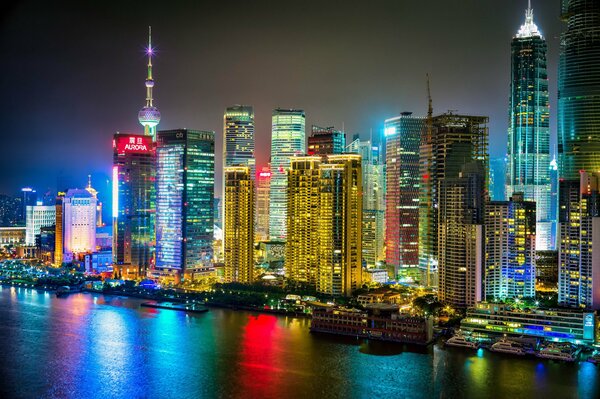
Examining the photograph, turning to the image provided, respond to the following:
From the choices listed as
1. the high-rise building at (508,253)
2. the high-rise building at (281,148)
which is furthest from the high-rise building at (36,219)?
the high-rise building at (508,253)

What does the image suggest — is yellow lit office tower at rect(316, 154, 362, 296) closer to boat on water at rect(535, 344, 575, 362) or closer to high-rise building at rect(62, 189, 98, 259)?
boat on water at rect(535, 344, 575, 362)

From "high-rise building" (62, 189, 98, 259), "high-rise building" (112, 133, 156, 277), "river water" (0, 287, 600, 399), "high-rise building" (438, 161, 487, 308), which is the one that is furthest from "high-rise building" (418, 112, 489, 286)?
"high-rise building" (62, 189, 98, 259)

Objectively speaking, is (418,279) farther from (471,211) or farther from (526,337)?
(526,337)

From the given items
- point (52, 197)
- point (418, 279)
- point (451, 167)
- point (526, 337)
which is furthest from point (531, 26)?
point (52, 197)

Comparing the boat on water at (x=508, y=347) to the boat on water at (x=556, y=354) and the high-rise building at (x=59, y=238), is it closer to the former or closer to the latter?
the boat on water at (x=556, y=354)

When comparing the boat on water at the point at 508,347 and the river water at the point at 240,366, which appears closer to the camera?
the river water at the point at 240,366

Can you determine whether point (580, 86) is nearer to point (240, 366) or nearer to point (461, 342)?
point (461, 342)
